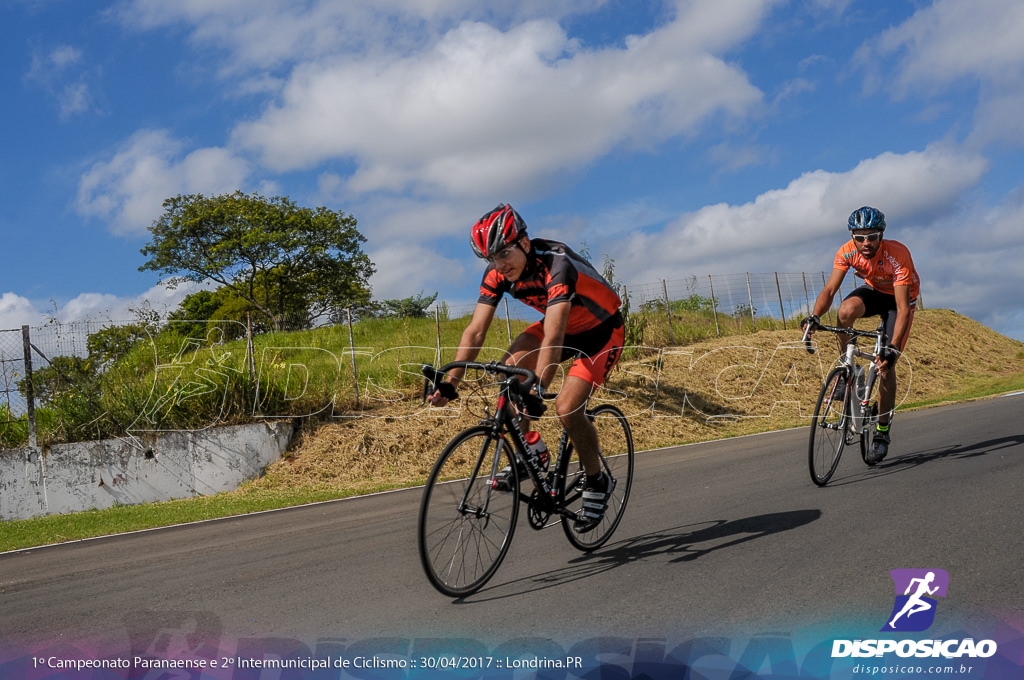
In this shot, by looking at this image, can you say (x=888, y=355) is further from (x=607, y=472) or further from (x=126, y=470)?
(x=126, y=470)

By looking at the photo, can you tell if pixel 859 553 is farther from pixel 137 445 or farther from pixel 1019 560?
pixel 137 445

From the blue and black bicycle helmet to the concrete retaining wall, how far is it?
976 cm

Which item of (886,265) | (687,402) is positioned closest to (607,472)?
(886,265)

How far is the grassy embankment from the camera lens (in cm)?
1091

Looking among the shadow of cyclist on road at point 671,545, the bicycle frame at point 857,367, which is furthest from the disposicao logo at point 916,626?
the bicycle frame at point 857,367

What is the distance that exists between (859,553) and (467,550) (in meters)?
2.38

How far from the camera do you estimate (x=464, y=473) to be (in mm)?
4559

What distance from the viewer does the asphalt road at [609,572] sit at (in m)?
3.85

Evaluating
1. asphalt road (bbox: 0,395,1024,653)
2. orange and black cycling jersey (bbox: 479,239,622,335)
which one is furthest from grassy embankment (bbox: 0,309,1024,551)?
asphalt road (bbox: 0,395,1024,653)

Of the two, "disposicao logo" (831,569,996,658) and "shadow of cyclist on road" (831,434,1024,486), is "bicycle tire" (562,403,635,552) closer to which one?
"disposicao logo" (831,569,996,658)

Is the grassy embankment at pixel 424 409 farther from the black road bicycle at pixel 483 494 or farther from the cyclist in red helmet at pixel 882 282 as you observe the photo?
the cyclist in red helmet at pixel 882 282

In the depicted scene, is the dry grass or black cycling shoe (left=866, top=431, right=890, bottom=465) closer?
black cycling shoe (left=866, top=431, right=890, bottom=465)

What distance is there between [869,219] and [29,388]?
39.7 feet

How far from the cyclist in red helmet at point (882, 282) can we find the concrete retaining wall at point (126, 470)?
30.8 feet
